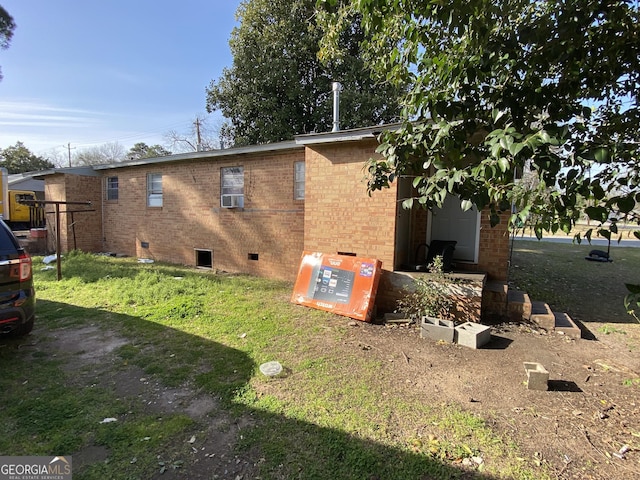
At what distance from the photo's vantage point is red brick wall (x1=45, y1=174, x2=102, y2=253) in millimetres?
12094

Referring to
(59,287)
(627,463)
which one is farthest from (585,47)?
(59,287)

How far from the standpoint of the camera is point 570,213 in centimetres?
228

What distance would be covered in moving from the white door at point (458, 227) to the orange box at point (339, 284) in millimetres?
1913

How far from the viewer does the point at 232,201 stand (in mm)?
9391

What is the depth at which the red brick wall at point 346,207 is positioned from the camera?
6.11 metres

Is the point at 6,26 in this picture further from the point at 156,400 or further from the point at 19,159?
the point at 19,159

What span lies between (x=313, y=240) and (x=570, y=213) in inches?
198

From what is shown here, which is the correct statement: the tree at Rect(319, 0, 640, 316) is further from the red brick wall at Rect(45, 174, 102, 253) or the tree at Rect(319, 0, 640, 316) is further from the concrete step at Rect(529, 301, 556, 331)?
the red brick wall at Rect(45, 174, 102, 253)

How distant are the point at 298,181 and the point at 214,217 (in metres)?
3.10

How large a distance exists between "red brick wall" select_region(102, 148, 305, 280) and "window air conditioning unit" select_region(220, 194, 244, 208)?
0.52ft

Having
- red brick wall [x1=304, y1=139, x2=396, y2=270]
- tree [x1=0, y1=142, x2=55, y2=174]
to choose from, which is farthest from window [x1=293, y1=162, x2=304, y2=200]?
tree [x1=0, y1=142, x2=55, y2=174]

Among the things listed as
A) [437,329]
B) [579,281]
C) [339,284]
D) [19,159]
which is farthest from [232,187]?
[19,159]

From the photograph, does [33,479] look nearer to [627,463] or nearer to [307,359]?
[307,359]

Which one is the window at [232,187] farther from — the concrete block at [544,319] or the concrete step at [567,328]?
the concrete step at [567,328]
